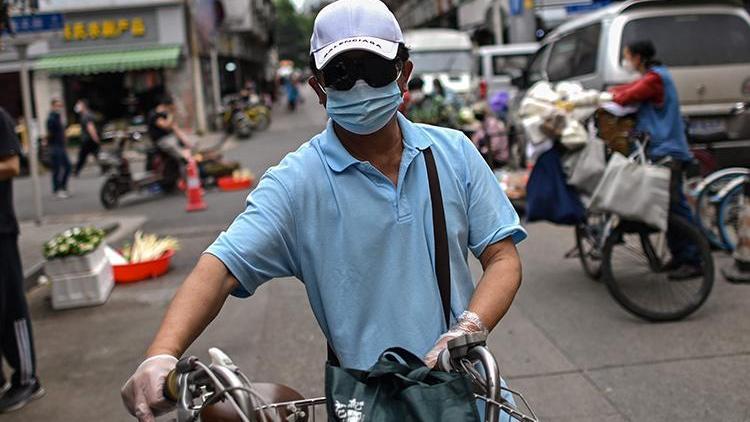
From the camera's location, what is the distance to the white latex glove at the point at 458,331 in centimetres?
182

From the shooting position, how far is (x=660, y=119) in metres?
6.29

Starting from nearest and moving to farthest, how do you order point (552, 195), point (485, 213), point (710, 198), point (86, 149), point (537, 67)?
point (485, 213) < point (552, 195) < point (710, 198) < point (537, 67) < point (86, 149)

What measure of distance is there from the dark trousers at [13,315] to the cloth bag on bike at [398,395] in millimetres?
3870

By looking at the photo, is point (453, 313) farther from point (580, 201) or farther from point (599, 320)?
point (580, 201)

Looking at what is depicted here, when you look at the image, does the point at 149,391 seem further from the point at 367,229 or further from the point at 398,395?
the point at 367,229

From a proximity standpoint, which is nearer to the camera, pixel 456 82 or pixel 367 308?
pixel 367 308

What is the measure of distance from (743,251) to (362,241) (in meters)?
5.36

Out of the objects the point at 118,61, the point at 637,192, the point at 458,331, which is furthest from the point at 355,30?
the point at 118,61

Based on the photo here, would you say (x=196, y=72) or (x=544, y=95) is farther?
(x=196, y=72)

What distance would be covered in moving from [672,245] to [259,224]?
472 cm

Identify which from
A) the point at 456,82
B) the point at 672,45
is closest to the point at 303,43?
the point at 456,82

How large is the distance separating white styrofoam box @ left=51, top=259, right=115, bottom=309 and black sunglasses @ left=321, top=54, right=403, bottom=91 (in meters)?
5.93

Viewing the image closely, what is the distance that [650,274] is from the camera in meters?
6.07

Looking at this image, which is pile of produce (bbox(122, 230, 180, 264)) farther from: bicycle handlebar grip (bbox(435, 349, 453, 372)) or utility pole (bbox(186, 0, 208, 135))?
utility pole (bbox(186, 0, 208, 135))
